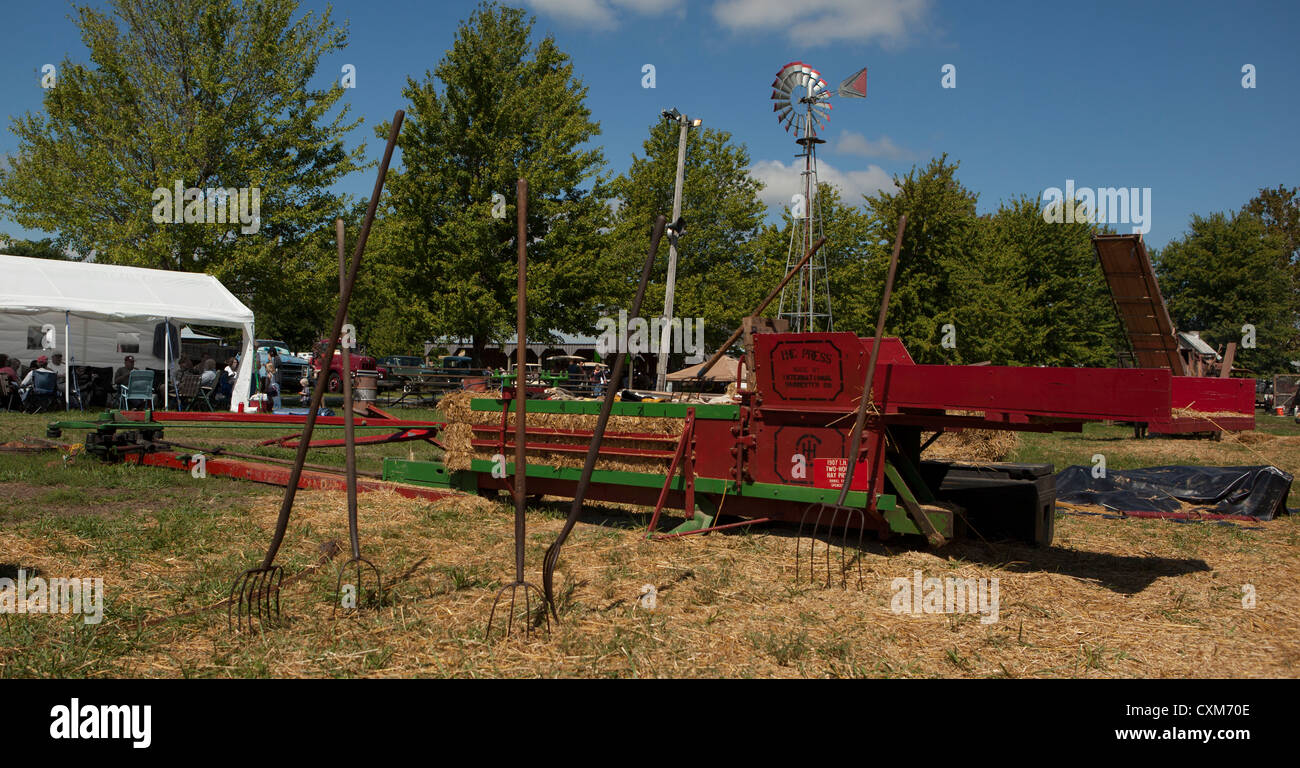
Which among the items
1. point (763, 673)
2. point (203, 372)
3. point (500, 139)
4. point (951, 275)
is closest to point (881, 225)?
point (951, 275)

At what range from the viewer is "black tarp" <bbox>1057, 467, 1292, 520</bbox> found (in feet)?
32.8

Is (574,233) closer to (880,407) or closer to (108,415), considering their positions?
(108,415)

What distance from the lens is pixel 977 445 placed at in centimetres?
1005

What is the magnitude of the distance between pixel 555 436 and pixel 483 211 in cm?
2015

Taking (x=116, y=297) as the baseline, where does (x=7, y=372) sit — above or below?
below

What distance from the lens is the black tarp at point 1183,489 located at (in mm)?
9992

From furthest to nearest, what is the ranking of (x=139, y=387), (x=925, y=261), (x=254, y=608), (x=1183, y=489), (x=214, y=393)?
1. (x=925, y=261)
2. (x=214, y=393)
3. (x=139, y=387)
4. (x=1183, y=489)
5. (x=254, y=608)

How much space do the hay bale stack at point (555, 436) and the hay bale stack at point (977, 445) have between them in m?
3.89

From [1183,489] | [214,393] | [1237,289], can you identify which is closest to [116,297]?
[214,393]

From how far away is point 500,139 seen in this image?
92.1 feet

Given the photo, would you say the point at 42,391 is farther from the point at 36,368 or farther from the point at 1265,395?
the point at 1265,395
